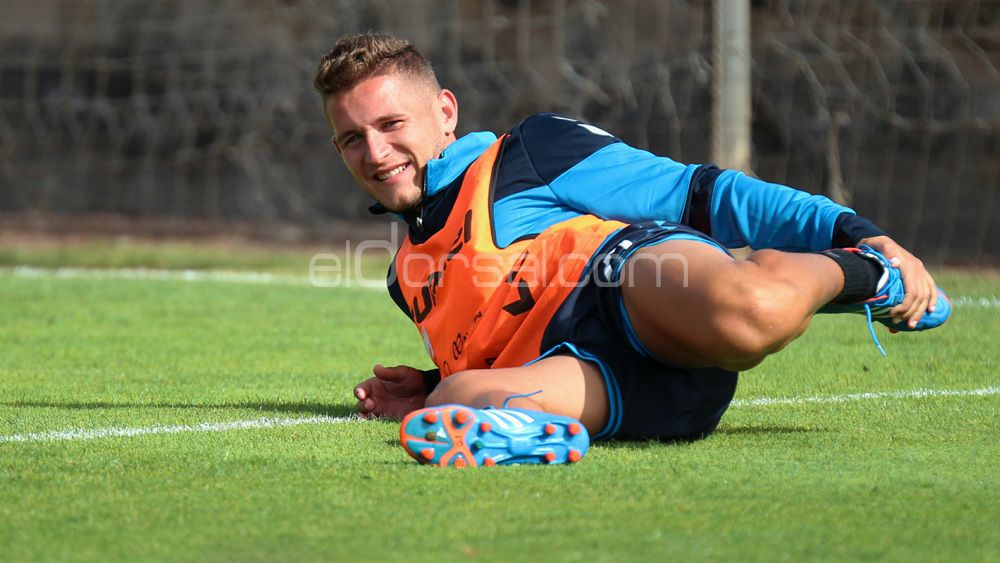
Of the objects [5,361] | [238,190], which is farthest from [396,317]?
[238,190]

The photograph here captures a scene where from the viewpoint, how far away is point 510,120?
34.6 ft

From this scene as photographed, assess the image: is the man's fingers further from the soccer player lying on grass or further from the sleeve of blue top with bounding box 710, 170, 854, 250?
the sleeve of blue top with bounding box 710, 170, 854, 250

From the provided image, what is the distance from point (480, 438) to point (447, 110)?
3.95 feet

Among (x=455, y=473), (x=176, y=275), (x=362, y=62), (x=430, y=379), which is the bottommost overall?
(x=176, y=275)

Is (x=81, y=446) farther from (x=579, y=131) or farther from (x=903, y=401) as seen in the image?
(x=903, y=401)

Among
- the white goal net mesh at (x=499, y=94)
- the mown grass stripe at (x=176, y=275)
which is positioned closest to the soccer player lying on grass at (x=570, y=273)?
the mown grass stripe at (x=176, y=275)

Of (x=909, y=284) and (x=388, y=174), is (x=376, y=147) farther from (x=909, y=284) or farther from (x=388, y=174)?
(x=909, y=284)

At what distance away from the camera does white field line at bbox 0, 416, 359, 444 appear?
10.7 feet

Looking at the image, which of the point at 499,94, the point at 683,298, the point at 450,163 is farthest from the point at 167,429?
the point at 499,94

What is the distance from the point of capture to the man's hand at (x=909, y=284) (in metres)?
3.00

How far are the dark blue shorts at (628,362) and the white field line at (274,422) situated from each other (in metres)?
0.64

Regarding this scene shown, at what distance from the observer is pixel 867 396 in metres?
3.85

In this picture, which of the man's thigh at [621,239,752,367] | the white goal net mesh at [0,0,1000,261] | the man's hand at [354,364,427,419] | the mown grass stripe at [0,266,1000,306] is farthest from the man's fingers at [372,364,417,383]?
the white goal net mesh at [0,0,1000,261]

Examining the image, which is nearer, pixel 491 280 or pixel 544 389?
pixel 544 389
